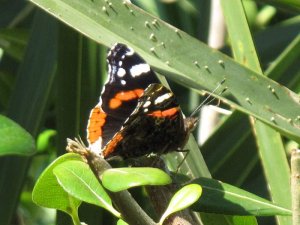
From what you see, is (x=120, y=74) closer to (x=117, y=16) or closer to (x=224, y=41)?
(x=117, y=16)

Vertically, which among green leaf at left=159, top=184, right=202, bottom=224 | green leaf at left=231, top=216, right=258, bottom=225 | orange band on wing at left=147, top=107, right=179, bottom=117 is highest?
orange band on wing at left=147, top=107, right=179, bottom=117

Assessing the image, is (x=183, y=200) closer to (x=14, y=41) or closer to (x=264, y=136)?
(x=264, y=136)

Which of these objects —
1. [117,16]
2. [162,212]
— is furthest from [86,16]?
[162,212]

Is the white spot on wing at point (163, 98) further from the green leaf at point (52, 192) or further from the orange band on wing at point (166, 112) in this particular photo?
the green leaf at point (52, 192)

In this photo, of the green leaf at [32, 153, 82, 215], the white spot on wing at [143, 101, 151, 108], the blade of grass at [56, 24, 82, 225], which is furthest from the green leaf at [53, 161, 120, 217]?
→ the blade of grass at [56, 24, 82, 225]

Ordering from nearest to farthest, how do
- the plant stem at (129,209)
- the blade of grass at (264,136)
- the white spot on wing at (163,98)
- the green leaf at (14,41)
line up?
1. the plant stem at (129,209)
2. the white spot on wing at (163,98)
3. the blade of grass at (264,136)
4. the green leaf at (14,41)

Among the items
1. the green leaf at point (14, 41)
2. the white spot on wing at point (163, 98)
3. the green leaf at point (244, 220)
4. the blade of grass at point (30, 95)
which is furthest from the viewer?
the green leaf at point (14, 41)

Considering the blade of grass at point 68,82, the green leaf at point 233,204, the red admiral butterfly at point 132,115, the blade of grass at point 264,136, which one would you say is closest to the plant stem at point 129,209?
the green leaf at point 233,204

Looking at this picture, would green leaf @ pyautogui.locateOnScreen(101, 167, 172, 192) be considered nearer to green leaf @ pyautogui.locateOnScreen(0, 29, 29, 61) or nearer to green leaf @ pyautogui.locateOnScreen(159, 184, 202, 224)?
green leaf @ pyautogui.locateOnScreen(159, 184, 202, 224)
